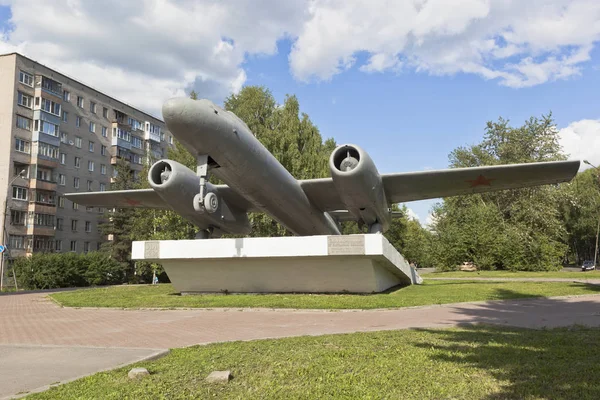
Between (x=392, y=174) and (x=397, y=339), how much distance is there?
8.84 m

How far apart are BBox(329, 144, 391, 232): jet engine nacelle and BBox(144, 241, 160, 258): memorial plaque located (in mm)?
6463

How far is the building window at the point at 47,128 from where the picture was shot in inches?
1573

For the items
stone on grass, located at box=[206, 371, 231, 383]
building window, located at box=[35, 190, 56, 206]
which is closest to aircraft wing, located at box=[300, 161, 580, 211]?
stone on grass, located at box=[206, 371, 231, 383]

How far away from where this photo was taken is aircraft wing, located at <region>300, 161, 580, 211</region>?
13.5 metres

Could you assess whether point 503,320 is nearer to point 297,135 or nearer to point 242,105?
point 297,135

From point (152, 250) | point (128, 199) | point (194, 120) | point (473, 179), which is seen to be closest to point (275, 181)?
point (194, 120)

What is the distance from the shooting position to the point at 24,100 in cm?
3938

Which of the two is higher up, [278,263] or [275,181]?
[275,181]

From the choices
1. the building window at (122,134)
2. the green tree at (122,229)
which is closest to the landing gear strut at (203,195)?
the green tree at (122,229)

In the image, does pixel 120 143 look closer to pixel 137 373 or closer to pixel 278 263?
pixel 278 263

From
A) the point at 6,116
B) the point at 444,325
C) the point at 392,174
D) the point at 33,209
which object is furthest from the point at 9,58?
the point at 444,325

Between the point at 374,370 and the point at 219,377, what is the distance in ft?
5.36

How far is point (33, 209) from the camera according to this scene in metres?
39.1

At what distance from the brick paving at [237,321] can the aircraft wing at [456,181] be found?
3.85 meters
